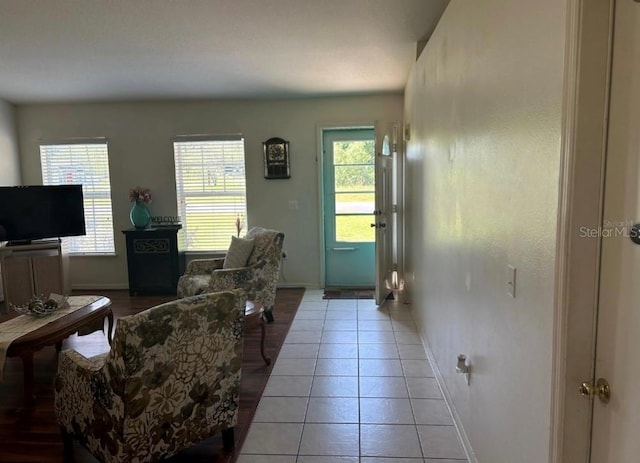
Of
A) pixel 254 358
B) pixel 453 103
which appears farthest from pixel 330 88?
pixel 254 358

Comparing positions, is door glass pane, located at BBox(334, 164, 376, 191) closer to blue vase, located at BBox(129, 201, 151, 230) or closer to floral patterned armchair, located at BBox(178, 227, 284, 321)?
floral patterned armchair, located at BBox(178, 227, 284, 321)

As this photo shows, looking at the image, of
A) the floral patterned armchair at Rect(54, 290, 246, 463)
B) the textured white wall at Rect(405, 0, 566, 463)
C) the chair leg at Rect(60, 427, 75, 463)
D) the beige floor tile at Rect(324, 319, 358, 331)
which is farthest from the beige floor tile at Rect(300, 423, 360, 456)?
the beige floor tile at Rect(324, 319, 358, 331)

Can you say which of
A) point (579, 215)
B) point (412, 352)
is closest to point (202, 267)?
point (412, 352)

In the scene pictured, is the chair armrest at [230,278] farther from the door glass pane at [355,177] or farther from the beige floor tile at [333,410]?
the door glass pane at [355,177]

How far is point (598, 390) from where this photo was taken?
104 cm

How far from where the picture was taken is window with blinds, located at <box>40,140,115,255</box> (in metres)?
5.25

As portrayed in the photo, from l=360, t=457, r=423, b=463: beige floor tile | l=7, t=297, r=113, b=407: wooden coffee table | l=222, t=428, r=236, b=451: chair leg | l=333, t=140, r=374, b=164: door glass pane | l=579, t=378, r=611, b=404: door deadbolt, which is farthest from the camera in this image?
l=333, t=140, r=374, b=164: door glass pane

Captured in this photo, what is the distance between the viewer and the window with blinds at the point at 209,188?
5.19 m

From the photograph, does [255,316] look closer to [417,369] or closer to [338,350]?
[338,350]

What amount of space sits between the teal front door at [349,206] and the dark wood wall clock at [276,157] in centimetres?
49

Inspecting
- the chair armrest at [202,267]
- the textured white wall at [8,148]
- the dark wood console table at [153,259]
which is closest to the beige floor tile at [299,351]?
the chair armrest at [202,267]

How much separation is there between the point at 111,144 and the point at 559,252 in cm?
539

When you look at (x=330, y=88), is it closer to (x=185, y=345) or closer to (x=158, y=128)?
(x=158, y=128)

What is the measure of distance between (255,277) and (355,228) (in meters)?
1.89
